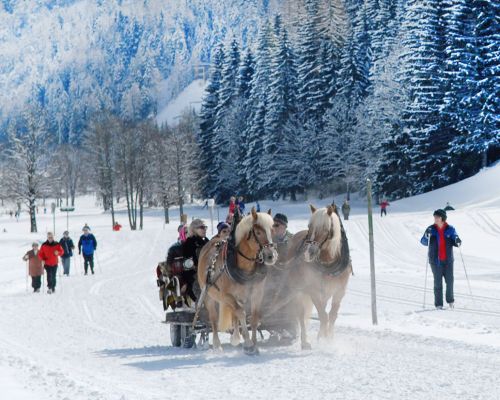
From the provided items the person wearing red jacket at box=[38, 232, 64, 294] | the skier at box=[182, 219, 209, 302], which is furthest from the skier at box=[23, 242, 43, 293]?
the skier at box=[182, 219, 209, 302]

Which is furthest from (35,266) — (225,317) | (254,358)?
(254,358)

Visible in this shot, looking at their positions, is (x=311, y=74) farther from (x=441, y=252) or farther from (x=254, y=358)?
(x=254, y=358)

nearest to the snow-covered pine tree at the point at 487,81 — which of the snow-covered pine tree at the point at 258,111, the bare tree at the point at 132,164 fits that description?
the snow-covered pine tree at the point at 258,111

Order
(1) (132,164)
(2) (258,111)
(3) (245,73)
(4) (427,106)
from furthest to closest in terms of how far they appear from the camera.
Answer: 1. (3) (245,73)
2. (1) (132,164)
3. (2) (258,111)
4. (4) (427,106)

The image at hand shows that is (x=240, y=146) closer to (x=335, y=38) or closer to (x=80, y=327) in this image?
(x=335, y=38)

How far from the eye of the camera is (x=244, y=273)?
981 centimetres

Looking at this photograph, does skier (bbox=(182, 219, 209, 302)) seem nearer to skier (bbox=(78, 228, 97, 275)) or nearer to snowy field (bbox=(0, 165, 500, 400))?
snowy field (bbox=(0, 165, 500, 400))

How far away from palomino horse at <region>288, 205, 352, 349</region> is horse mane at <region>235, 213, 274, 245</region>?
634 millimetres

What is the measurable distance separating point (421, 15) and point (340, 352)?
48.5 meters

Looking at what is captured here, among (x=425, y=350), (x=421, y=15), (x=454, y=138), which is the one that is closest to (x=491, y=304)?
(x=425, y=350)

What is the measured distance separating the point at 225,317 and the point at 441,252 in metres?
6.60

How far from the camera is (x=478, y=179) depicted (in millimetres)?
47188

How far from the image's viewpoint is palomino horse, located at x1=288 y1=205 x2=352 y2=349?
10180 millimetres

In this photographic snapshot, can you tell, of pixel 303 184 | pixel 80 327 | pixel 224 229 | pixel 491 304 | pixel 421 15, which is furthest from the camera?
pixel 303 184
